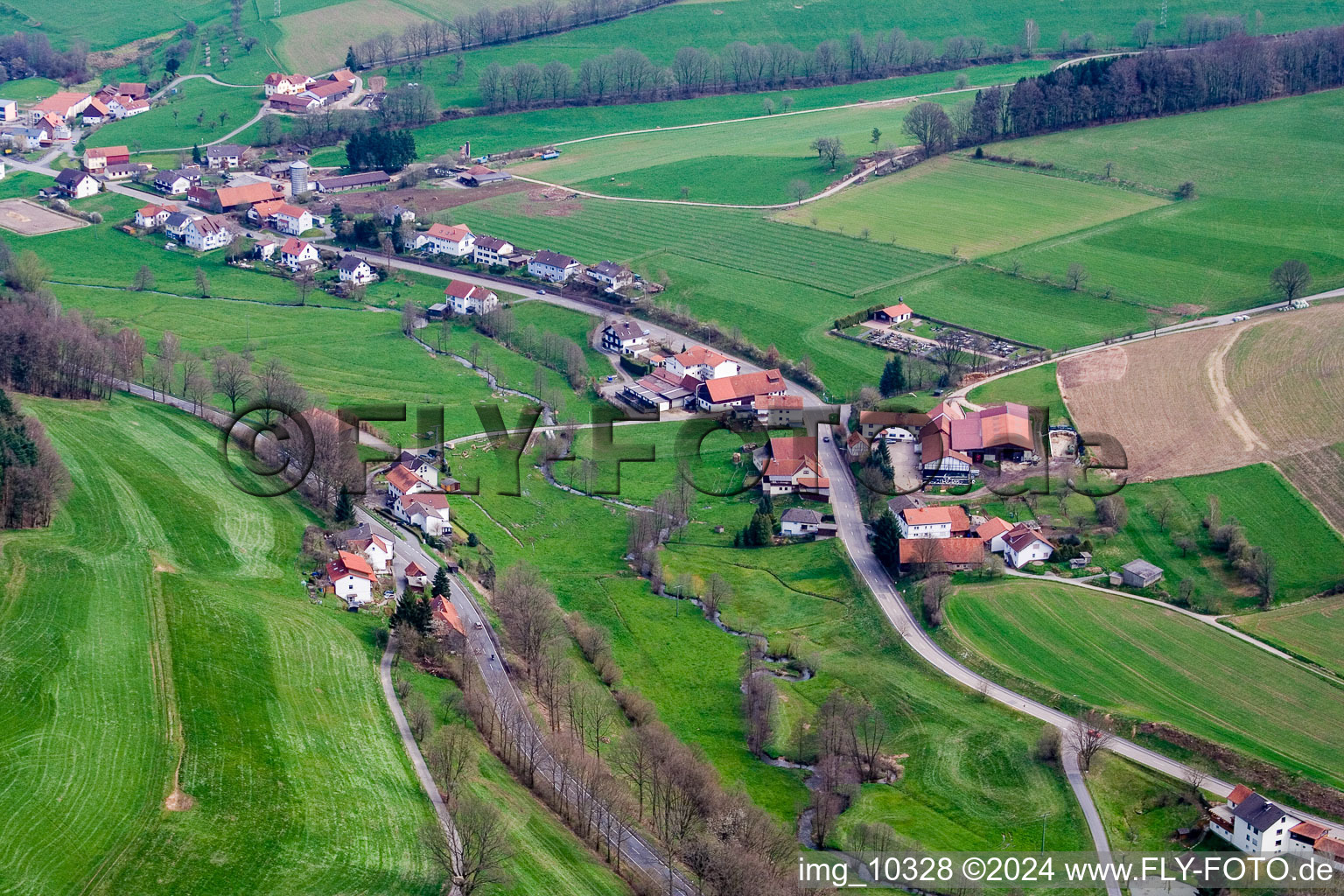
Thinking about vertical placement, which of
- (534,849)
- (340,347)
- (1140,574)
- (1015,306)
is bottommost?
(534,849)

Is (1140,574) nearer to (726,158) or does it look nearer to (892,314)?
(892,314)

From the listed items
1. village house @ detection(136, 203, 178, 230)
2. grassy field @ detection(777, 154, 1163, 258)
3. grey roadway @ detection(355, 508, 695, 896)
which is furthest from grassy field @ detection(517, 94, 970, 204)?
grey roadway @ detection(355, 508, 695, 896)

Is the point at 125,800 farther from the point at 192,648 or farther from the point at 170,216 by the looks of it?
the point at 170,216

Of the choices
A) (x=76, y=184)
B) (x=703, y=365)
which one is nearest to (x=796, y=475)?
(x=703, y=365)

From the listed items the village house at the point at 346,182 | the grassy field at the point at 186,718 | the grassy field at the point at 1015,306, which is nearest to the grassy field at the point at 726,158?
the village house at the point at 346,182

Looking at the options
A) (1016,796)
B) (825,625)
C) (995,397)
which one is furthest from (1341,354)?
(1016,796)

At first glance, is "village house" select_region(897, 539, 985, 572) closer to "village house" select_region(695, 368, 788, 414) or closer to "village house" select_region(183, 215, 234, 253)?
"village house" select_region(695, 368, 788, 414)
